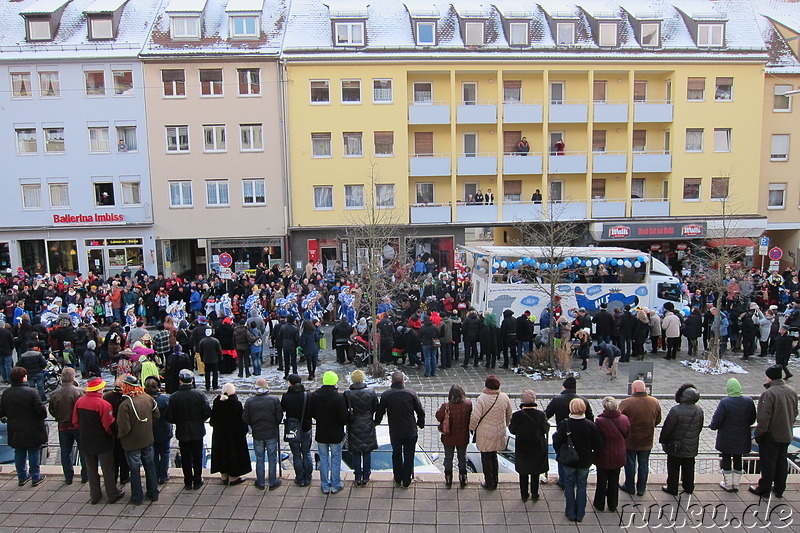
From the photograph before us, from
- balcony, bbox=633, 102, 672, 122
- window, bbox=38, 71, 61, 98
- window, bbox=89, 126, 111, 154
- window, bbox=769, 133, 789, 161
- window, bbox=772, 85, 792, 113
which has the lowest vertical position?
window, bbox=769, 133, 789, 161

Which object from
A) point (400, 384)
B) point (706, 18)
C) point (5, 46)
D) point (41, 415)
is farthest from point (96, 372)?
point (706, 18)

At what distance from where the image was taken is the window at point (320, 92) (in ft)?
96.7

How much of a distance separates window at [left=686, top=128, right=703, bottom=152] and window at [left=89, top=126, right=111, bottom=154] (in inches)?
1162

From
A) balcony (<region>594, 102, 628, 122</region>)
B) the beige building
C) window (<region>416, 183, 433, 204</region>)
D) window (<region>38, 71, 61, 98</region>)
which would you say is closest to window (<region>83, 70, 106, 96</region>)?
window (<region>38, 71, 61, 98</region>)

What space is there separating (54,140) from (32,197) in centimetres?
304

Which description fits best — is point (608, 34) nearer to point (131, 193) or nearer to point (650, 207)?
point (650, 207)

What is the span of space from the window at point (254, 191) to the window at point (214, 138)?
2.04m

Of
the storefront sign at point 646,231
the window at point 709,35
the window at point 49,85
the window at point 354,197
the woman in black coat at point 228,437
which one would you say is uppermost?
the window at point 709,35

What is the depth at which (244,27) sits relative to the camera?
29688 mm

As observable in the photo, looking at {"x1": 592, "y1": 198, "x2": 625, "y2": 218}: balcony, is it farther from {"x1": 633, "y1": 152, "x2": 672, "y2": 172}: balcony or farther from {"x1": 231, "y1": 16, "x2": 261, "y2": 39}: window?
{"x1": 231, "y1": 16, "x2": 261, "y2": 39}: window

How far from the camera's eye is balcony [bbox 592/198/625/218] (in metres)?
31.3

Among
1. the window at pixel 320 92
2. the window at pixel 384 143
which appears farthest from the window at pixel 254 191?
the window at pixel 384 143

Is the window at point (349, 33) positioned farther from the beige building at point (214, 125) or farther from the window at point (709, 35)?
the window at point (709, 35)

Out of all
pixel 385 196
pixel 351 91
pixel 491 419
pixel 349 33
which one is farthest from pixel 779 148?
pixel 491 419
